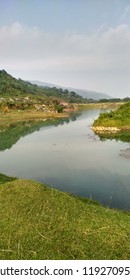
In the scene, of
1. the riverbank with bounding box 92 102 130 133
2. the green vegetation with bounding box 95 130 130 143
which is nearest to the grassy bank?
the green vegetation with bounding box 95 130 130 143

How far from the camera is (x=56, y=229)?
374 inches

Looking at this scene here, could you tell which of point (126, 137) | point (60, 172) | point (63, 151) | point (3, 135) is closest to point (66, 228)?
point (60, 172)

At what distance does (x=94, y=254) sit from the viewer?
27.4 feet

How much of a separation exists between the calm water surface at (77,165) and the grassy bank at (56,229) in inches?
288

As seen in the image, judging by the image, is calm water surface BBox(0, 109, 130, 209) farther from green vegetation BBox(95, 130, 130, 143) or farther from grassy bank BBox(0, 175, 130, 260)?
grassy bank BBox(0, 175, 130, 260)

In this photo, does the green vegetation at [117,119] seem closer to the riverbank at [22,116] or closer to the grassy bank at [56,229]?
the riverbank at [22,116]

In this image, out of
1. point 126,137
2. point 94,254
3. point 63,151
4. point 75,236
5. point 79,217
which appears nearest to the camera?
point 94,254

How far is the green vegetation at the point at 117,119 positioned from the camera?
54.0 metres

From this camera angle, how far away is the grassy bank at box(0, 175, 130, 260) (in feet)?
27.9

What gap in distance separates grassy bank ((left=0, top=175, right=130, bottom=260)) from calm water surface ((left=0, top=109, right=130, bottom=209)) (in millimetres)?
7319

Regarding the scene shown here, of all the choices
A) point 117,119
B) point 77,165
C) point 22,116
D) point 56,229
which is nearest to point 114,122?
point 117,119

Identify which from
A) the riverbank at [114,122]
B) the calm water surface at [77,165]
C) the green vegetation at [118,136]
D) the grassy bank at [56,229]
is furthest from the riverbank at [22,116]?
the grassy bank at [56,229]

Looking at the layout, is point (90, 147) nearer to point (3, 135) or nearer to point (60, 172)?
point (60, 172)

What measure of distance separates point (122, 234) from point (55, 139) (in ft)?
125
